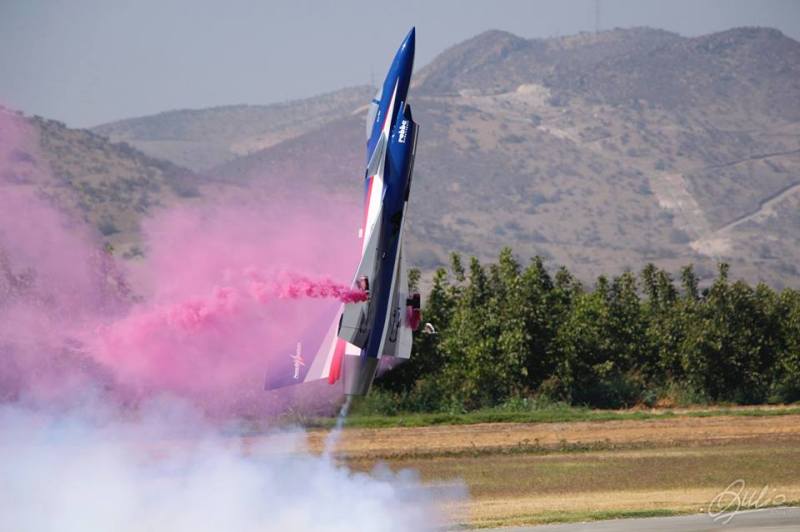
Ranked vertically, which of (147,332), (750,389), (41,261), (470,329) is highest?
(41,261)

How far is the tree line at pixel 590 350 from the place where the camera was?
75.3m

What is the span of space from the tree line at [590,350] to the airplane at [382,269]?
120ft

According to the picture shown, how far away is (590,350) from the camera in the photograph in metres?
78.2

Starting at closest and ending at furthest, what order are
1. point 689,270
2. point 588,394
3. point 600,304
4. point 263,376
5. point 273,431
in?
point 263,376
point 273,431
point 588,394
point 600,304
point 689,270

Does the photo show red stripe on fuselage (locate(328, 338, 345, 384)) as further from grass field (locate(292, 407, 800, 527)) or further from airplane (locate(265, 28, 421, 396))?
grass field (locate(292, 407, 800, 527))

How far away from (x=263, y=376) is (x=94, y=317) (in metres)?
5.42

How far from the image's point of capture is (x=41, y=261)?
3484cm

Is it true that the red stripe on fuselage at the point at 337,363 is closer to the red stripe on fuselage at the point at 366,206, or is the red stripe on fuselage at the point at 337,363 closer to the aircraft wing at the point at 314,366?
the aircraft wing at the point at 314,366

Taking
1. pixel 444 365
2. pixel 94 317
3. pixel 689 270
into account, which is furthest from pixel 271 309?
pixel 689 270

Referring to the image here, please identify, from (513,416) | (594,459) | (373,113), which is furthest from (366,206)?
(513,416)

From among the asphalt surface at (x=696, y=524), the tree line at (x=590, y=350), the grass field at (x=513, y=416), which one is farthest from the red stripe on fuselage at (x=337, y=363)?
the tree line at (x=590, y=350)

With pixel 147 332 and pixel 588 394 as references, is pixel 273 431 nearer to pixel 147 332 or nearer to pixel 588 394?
pixel 147 332

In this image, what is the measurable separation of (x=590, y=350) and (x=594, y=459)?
1019 inches

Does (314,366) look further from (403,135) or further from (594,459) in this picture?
(594,459)
